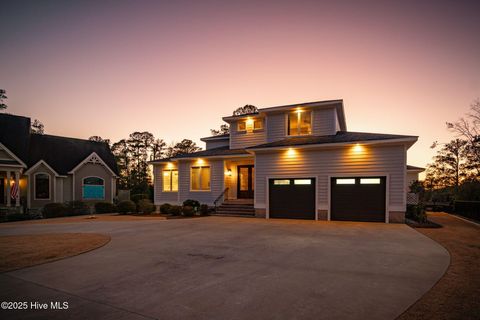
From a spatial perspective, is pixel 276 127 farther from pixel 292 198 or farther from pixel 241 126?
pixel 292 198

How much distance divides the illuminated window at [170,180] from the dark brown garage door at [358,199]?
12.4 m

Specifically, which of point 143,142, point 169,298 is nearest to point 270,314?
point 169,298

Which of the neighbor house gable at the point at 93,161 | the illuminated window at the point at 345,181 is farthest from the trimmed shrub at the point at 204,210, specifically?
the neighbor house gable at the point at 93,161

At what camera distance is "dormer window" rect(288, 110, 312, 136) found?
1605 cm

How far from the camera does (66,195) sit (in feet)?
71.4

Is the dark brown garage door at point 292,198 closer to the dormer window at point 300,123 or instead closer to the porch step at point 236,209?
the porch step at point 236,209

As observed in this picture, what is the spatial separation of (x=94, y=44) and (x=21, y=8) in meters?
3.91

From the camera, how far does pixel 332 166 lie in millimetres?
13227

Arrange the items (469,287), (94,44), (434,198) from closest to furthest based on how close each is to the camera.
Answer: (469,287) → (94,44) → (434,198)

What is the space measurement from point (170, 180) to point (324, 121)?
13.0 m

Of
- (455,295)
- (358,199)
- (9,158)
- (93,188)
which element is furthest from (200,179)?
(455,295)

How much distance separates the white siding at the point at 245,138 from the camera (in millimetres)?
17906

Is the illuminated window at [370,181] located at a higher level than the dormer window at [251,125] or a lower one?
lower

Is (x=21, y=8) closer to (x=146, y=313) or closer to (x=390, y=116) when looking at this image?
(x=146, y=313)
